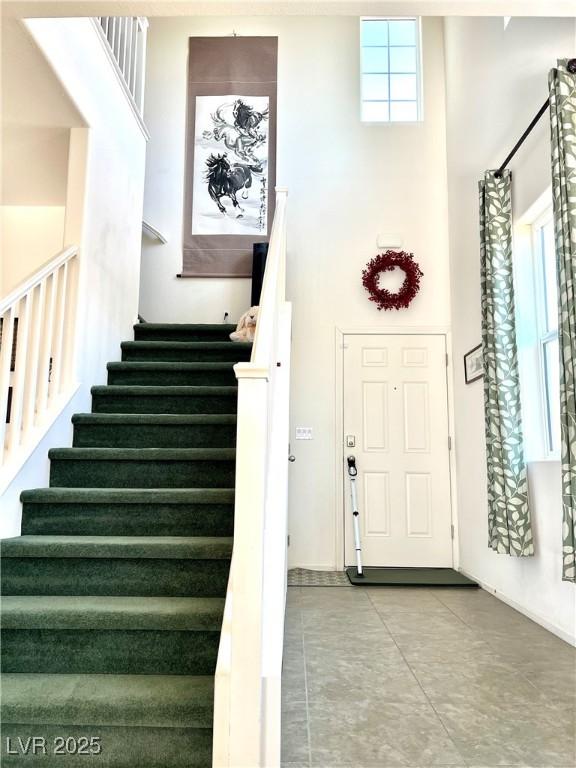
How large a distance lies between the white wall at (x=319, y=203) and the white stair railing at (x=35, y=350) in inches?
79.1

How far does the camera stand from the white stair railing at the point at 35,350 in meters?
2.25

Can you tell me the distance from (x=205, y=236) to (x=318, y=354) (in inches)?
63.5

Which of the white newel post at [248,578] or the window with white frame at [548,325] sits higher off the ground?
the window with white frame at [548,325]

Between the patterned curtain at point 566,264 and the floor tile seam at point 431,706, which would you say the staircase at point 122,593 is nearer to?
the floor tile seam at point 431,706

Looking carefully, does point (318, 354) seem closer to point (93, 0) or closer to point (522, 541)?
point (522, 541)

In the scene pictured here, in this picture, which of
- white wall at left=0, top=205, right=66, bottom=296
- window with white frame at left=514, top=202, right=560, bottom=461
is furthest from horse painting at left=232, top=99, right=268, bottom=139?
window with white frame at left=514, top=202, right=560, bottom=461

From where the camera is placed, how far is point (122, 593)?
6.74ft

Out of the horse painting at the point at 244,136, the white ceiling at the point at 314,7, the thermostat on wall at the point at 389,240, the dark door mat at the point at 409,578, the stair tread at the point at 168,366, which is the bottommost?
the dark door mat at the point at 409,578

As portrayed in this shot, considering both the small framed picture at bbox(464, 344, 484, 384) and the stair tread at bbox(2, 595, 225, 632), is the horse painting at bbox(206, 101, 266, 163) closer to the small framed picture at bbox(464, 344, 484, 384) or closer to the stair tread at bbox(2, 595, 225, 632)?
the small framed picture at bbox(464, 344, 484, 384)

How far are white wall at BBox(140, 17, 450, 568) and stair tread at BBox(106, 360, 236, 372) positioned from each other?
1.41 meters

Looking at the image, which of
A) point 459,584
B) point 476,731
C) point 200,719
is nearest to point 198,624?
point 200,719

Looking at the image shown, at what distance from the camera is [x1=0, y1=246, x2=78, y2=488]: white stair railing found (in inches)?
88.7
